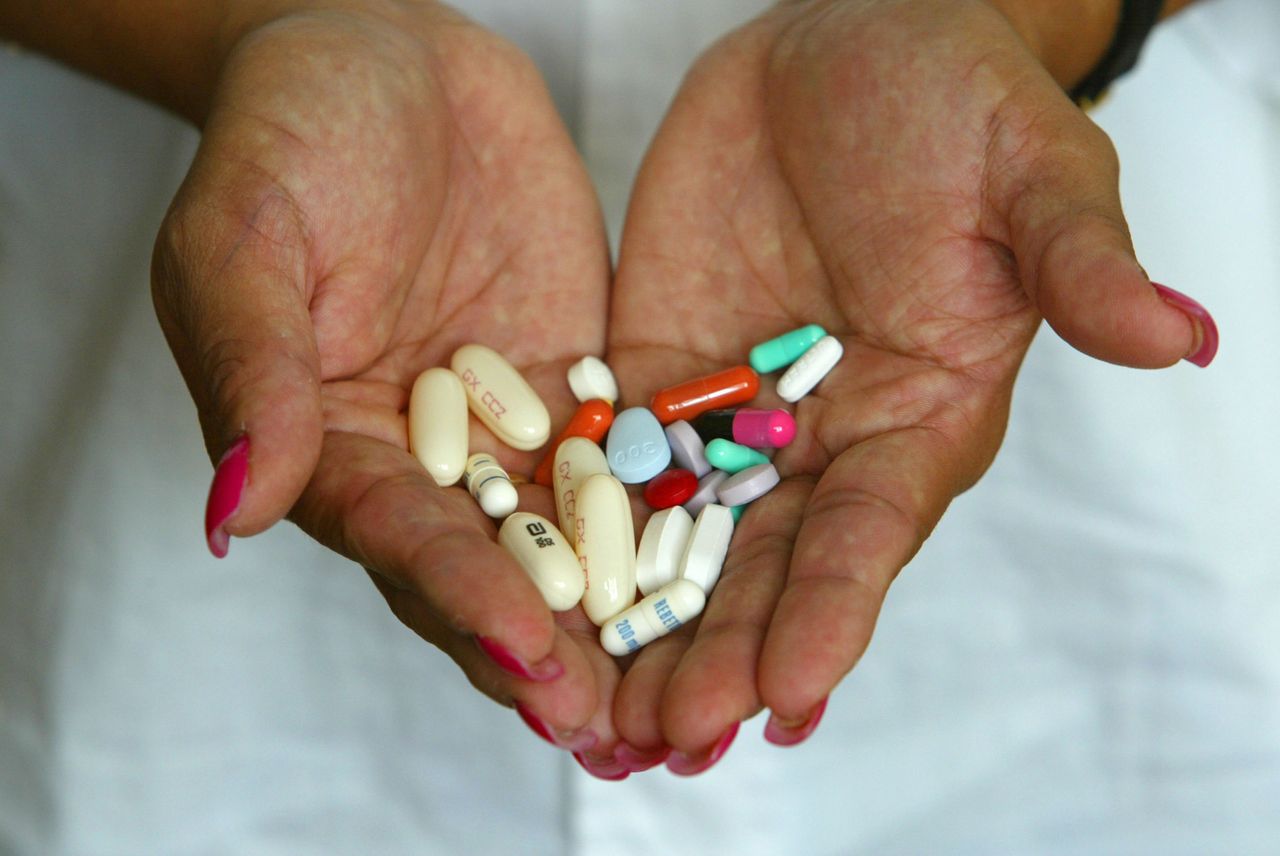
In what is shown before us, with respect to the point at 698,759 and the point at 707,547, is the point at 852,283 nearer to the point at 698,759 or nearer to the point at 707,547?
the point at 707,547

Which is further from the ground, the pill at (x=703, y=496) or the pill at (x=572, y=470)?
the pill at (x=703, y=496)

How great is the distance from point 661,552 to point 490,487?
29 centimetres

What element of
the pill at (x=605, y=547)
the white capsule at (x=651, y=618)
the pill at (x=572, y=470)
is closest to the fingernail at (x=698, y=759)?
the white capsule at (x=651, y=618)

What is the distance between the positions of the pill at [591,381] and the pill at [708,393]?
11 cm

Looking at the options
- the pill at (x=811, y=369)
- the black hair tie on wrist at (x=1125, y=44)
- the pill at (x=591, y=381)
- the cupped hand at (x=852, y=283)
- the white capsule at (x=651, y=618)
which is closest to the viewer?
the cupped hand at (x=852, y=283)

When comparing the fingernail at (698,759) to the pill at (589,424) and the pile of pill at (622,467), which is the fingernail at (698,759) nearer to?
the pile of pill at (622,467)

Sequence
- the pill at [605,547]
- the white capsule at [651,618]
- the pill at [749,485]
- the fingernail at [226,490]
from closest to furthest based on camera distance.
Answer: the fingernail at [226,490]
the white capsule at [651,618]
the pill at [605,547]
the pill at [749,485]

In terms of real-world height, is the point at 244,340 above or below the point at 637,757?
above

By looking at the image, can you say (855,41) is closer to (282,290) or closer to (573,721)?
(282,290)

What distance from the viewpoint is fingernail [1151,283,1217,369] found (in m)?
1.57

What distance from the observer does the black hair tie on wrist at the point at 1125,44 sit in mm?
2533

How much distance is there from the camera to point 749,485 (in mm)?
1876

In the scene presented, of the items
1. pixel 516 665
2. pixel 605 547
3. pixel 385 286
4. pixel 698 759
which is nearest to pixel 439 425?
pixel 385 286

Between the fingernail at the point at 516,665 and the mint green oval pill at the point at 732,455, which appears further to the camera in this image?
the mint green oval pill at the point at 732,455
